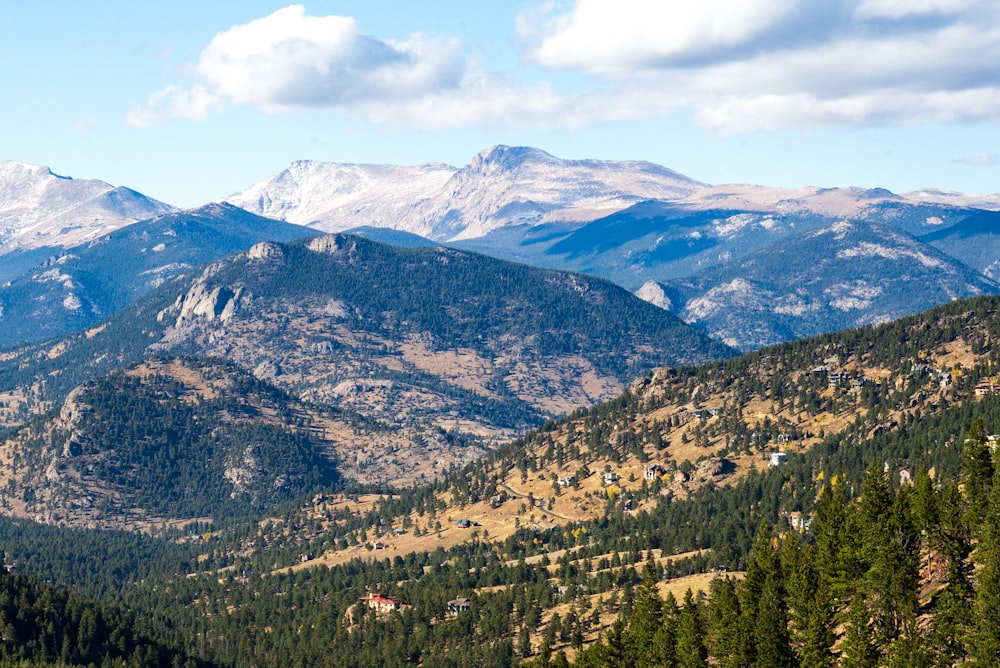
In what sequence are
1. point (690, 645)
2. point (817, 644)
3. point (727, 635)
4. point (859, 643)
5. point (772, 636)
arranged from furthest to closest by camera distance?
point (690, 645)
point (727, 635)
point (772, 636)
point (817, 644)
point (859, 643)

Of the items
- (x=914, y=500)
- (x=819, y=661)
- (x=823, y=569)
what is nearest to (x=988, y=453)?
(x=914, y=500)

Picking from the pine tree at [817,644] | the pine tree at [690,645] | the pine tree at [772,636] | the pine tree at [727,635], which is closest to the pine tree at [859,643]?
the pine tree at [817,644]

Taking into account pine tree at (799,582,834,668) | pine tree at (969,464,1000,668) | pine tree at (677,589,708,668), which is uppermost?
pine tree at (969,464,1000,668)

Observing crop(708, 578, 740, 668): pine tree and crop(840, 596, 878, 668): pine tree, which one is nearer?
crop(840, 596, 878, 668): pine tree

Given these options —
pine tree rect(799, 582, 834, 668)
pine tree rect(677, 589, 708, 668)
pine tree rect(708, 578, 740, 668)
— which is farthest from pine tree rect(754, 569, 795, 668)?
pine tree rect(677, 589, 708, 668)

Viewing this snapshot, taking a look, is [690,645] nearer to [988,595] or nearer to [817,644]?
[817,644]

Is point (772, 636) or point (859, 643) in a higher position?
point (859, 643)

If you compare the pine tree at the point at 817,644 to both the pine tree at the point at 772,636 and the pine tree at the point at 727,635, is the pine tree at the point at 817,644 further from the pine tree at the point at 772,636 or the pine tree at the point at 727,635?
the pine tree at the point at 727,635

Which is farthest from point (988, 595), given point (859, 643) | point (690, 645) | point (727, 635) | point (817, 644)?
point (690, 645)

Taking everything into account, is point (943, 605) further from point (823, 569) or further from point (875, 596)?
point (823, 569)

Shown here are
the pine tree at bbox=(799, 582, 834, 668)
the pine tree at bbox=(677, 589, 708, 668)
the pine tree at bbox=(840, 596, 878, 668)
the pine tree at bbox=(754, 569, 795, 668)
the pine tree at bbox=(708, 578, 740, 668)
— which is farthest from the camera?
the pine tree at bbox=(677, 589, 708, 668)

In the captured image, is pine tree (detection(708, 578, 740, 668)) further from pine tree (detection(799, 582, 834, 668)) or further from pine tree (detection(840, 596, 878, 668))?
pine tree (detection(840, 596, 878, 668))

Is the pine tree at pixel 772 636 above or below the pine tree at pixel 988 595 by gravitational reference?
below

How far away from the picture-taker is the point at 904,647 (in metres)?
160
